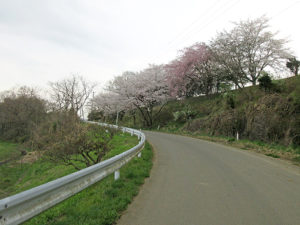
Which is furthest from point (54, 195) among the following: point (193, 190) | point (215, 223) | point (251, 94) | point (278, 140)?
point (251, 94)

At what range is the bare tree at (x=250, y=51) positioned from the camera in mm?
25734

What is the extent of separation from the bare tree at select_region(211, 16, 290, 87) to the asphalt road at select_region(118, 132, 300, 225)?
840 inches

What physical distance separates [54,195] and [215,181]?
4697mm

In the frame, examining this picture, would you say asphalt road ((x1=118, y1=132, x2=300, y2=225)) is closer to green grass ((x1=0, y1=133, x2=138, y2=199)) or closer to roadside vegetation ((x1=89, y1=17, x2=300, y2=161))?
roadside vegetation ((x1=89, y1=17, x2=300, y2=161))

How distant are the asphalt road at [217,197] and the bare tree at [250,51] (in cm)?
2134

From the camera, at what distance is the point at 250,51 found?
26.6 meters

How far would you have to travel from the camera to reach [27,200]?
2.72 meters

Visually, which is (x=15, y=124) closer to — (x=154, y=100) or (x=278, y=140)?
(x=154, y=100)

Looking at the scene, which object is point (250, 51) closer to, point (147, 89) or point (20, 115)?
point (147, 89)

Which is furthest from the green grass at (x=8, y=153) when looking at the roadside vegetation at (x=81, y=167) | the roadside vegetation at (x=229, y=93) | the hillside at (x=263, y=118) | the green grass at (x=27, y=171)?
the hillside at (x=263, y=118)

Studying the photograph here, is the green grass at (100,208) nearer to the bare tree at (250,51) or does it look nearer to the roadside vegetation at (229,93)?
the roadside vegetation at (229,93)

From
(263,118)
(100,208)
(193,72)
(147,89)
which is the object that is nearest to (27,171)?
(147,89)

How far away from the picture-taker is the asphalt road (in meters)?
3.76

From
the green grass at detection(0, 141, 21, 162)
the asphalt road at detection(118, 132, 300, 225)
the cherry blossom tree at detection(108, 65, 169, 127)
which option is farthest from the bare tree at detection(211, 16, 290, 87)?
the green grass at detection(0, 141, 21, 162)
